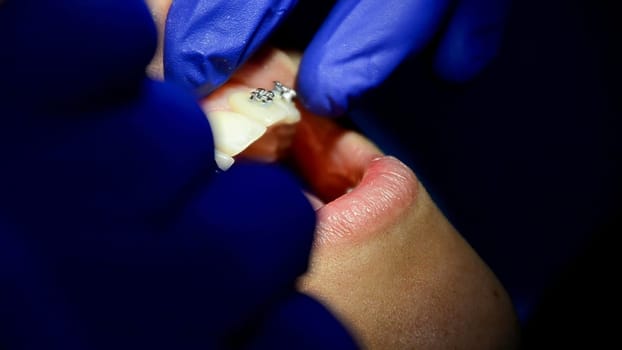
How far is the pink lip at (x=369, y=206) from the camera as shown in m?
0.83

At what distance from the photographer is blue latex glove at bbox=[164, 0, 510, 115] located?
2.89 ft

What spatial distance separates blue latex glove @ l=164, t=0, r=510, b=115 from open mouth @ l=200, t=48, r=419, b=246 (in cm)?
5

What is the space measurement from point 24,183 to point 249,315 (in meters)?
0.20

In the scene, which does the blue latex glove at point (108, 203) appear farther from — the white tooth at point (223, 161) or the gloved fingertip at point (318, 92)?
the gloved fingertip at point (318, 92)

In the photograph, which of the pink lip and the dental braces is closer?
the pink lip

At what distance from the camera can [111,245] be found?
20.0 inches

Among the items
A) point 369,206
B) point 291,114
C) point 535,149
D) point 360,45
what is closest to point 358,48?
point 360,45

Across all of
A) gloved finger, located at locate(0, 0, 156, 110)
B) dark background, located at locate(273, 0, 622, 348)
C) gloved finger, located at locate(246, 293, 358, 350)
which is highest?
gloved finger, located at locate(0, 0, 156, 110)

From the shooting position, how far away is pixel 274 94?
37.9 inches

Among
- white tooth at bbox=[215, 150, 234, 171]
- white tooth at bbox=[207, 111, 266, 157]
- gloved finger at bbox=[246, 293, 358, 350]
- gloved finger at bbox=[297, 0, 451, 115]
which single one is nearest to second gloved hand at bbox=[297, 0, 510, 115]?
gloved finger at bbox=[297, 0, 451, 115]

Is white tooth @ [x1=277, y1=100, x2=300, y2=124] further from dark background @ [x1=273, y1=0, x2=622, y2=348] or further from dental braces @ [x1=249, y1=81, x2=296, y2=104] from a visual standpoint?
dark background @ [x1=273, y1=0, x2=622, y2=348]

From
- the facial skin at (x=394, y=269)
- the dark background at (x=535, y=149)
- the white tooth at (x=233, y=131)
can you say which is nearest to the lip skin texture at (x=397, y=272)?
the facial skin at (x=394, y=269)

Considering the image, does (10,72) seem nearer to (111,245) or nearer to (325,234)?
(111,245)

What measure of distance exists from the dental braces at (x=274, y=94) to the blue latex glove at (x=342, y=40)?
Answer: 0.02 m
